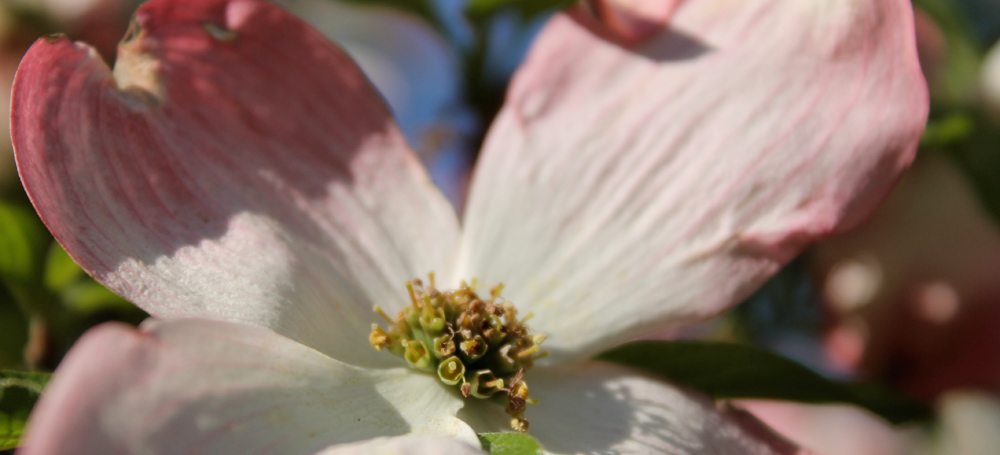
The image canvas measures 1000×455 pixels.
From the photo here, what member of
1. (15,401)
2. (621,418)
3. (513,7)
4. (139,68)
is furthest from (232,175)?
(513,7)

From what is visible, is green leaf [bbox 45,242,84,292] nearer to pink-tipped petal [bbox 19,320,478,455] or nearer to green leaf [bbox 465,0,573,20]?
pink-tipped petal [bbox 19,320,478,455]

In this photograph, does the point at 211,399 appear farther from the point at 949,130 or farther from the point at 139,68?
the point at 949,130

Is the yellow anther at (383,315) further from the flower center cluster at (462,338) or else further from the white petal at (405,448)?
the white petal at (405,448)

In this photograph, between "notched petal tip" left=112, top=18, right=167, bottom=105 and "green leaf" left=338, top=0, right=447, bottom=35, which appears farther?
"green leaf" left=338, top=0, right=447, bottom=35

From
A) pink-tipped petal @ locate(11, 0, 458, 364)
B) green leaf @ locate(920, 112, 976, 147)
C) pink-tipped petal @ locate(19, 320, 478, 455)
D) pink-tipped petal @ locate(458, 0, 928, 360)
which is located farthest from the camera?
green leaf @ locate(920, 112, 976, 147)

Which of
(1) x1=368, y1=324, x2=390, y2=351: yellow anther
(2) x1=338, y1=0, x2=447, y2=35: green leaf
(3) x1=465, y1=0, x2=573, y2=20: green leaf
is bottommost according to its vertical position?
(1) x1=368, y1=324, x2=390, y2=351: yellow anther

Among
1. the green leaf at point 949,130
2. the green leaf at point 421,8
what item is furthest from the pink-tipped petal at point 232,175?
the green leaf at point 949,130

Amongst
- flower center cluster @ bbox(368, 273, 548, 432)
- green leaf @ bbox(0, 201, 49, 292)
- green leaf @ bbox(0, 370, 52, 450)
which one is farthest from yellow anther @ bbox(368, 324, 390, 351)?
green leaf @ bbox(0, 201, 49, 292)
